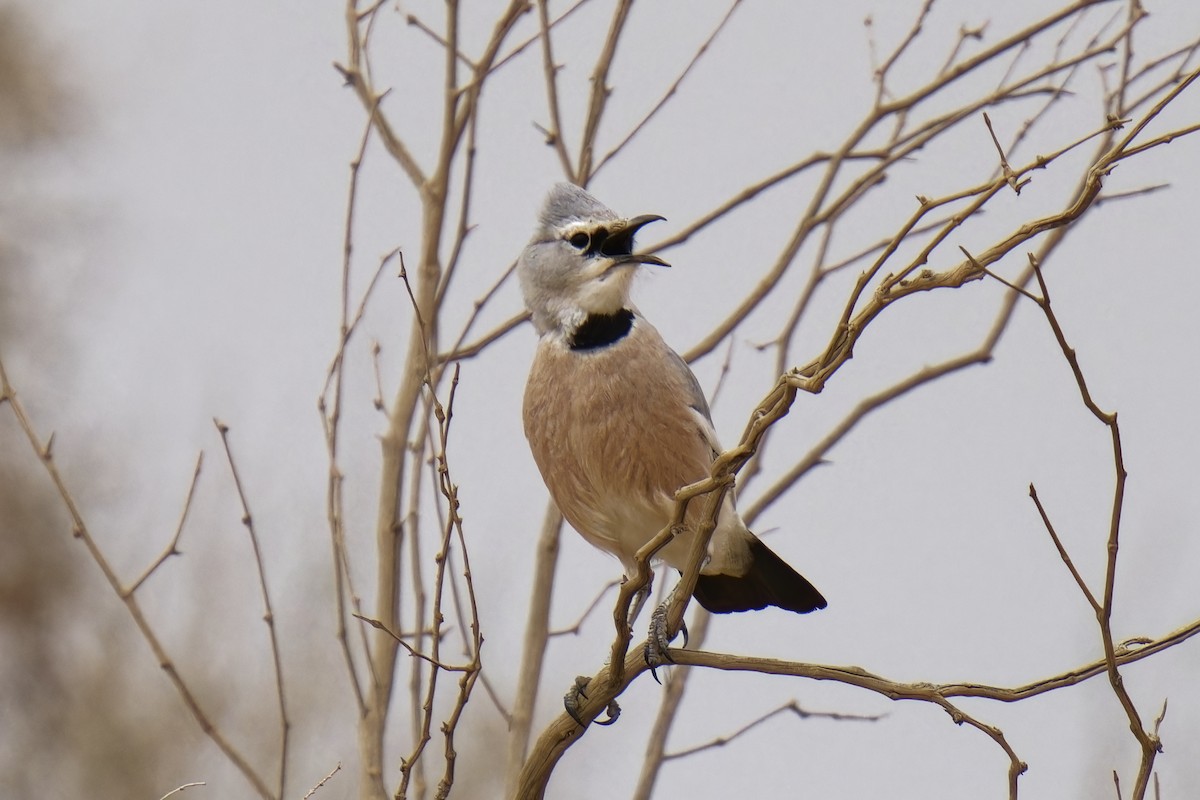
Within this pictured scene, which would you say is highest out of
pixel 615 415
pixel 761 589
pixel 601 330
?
pixel 601 330

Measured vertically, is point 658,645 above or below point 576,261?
below

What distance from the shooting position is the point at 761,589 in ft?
11.3

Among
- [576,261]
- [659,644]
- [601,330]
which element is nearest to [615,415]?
[601,330]

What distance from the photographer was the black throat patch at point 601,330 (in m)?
3.32

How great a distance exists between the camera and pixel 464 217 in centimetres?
332

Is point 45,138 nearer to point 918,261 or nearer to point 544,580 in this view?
point 544,580

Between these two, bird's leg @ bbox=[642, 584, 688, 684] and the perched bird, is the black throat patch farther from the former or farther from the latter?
bird's leg @ bbox=[642, 584, 688, 684]

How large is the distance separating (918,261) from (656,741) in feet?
5.54

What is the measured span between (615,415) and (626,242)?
53cm

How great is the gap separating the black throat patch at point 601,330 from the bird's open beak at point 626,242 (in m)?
0.14

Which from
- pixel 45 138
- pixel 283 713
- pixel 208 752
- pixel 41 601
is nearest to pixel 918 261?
pixel 283 713

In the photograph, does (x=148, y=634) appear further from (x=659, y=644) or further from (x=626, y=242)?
(x=626, y=242)

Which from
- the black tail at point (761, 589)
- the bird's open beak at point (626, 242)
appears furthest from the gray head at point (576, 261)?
the black tail at point (761, 589)

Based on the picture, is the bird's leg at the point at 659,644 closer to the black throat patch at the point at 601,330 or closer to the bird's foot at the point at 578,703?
the bird's foot at the point at 578,703
